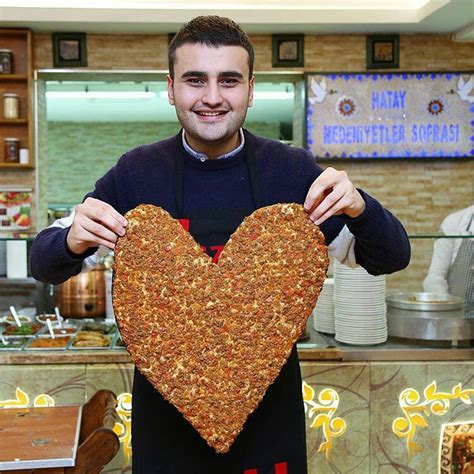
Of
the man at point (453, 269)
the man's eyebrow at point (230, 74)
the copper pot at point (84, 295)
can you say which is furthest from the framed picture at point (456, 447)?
the man's eyebrow at point (230, 74)

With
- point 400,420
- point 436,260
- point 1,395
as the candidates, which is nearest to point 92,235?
point 1,395

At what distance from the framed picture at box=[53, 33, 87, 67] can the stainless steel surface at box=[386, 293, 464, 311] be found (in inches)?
153

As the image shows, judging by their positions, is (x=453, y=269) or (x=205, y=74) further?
(x=453, y=269)

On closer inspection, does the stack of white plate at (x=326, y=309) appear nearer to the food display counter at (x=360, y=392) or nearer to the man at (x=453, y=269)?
the food display counter at (x=360, y=392)

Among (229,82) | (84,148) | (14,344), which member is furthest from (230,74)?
(84,148)

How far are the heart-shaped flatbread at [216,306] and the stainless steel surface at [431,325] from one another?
1.20 metres

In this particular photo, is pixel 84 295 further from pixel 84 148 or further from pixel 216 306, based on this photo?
pixel 84 148

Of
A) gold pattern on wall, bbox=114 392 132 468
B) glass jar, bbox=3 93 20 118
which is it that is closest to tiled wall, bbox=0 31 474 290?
glass jar, bbox=3 93 20 118

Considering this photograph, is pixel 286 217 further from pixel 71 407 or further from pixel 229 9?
pixel 229 9

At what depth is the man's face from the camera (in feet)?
4.70

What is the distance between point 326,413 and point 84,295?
122cm

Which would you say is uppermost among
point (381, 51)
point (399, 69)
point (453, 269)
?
point (381, 51)

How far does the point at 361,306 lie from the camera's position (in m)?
2.47

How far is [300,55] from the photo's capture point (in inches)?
222
